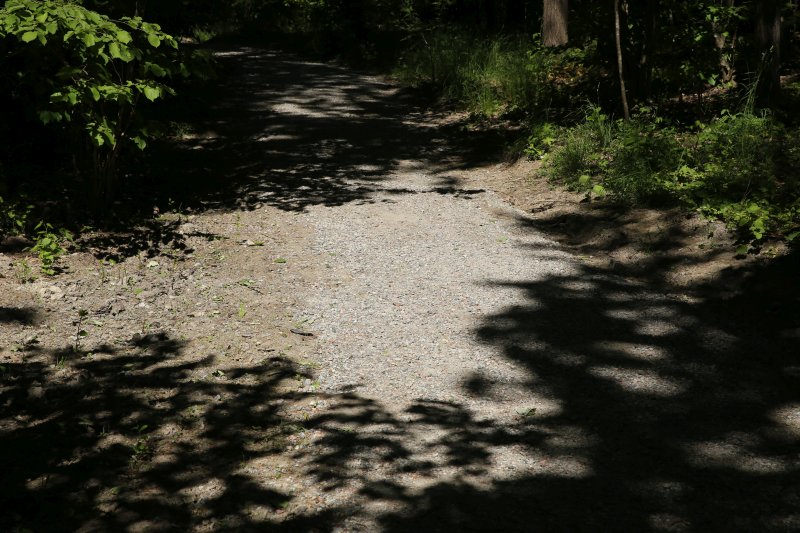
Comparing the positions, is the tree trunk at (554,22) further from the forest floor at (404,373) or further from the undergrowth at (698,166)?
the forest floor at (404,373)

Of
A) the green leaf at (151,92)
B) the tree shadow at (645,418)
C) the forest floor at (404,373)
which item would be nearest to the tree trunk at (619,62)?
the forest floor at (404,373)

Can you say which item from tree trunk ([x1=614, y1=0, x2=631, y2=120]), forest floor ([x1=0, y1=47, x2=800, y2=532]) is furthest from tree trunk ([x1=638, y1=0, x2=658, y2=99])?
forest floor ([x1=0, y1=47, x2=800, y2=532])

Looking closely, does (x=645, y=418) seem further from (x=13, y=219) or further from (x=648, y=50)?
(x=648, y=50)

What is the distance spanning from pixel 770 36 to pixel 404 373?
24.1ft

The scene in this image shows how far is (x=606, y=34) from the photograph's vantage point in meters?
10.4

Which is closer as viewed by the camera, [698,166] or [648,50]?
[698,166]

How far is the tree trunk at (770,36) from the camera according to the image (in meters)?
9.21

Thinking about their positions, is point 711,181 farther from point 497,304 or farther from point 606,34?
point 606,34

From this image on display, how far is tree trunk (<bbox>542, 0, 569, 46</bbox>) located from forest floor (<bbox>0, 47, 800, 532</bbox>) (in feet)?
27.1

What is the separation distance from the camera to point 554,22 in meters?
16.0

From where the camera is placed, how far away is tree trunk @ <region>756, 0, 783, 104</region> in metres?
9.21

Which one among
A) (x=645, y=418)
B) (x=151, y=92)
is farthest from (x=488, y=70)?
(x=645, y=418)

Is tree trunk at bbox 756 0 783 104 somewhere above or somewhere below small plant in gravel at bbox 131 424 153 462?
above

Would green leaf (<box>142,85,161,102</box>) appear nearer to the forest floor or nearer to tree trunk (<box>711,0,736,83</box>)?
the forest floor
